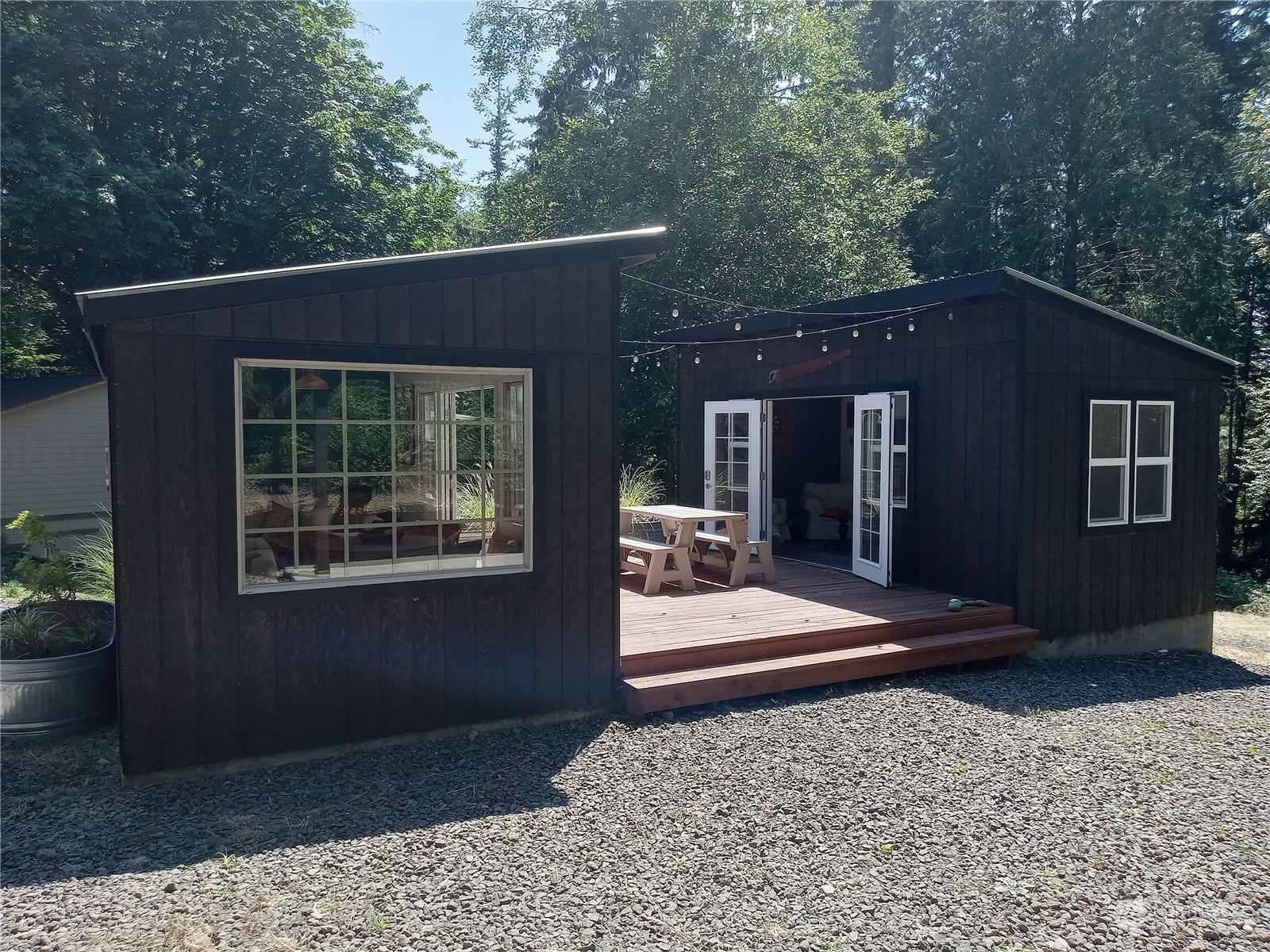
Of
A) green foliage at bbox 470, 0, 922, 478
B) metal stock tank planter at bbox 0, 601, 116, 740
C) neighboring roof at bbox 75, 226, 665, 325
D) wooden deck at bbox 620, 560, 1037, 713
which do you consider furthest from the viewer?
green foliage at bbox 470, 0, 922, 478

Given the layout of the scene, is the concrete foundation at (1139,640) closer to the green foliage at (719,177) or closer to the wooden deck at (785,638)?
the wooden deck at (785,638)

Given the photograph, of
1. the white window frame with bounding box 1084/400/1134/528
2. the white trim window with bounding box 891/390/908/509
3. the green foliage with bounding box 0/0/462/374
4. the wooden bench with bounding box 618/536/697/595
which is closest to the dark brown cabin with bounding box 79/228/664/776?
the wooden bench with bounding box 618/536/697/595

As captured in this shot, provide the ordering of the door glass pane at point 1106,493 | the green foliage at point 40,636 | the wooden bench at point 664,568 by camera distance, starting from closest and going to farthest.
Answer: the green foliage at point 40,636, the door glass pane at point 1106,493, the wooden bench at point 664,568

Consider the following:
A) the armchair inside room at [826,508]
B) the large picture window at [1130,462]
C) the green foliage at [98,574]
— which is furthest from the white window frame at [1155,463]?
the green foliage at [98,574]

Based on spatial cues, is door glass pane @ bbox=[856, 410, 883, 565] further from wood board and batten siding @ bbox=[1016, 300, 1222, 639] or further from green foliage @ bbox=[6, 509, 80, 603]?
green foliage @ bbox=[6, 509, 80, 603]

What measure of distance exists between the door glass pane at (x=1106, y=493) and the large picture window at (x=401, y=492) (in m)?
4.71

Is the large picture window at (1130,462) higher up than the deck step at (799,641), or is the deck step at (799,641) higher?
the large picture window at (1130,462)

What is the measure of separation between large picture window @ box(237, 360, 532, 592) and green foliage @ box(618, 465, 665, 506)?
3.88 meters

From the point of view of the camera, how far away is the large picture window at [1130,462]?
23.1 ft

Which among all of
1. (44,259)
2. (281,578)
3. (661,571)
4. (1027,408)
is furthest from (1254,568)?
(44,259)

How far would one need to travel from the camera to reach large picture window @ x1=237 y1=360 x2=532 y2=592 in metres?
4.36

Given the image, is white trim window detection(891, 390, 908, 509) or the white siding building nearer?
white trim window detection(891, 390, 908, 509)

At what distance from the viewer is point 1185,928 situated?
3.03 m

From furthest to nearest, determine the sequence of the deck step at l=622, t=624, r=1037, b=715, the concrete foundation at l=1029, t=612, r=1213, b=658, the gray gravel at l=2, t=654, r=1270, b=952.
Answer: the concrete foundation at l=1029, t=612, r=1213, b=658 → the deck step at l=622, t=624, r=1037, b=715 → the gray gravel at l=2, t=654, r=1270, b=952
